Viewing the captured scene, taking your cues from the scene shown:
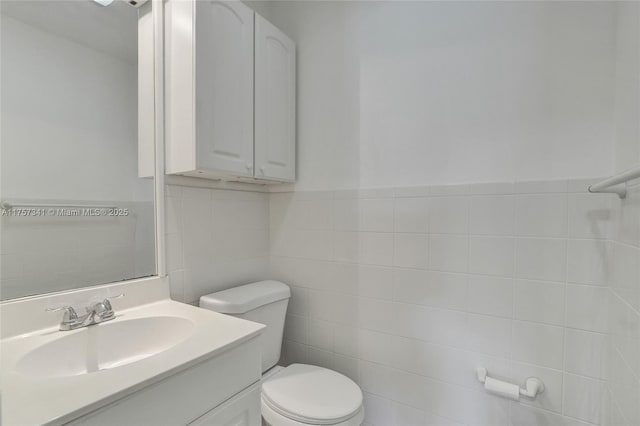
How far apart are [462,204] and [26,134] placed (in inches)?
60.7

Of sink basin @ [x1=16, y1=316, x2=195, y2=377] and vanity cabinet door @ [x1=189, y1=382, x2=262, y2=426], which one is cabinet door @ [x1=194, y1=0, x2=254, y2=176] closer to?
sink basin @ [x1=16, y1=316, x2=195, y2=377]

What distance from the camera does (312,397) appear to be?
3.78ft

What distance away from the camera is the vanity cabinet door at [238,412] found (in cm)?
76

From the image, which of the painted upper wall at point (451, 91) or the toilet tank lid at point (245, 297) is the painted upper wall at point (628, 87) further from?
the toilet tank lid at point (245, 297)

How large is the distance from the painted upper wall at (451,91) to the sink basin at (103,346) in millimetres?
932

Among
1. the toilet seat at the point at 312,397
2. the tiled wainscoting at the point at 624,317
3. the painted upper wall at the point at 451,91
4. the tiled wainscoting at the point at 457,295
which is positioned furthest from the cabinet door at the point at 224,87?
the tiled wainscoting at the point at 624,317

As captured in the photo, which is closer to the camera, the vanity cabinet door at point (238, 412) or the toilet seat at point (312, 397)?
the vanity cabinet door at point (238, 412)

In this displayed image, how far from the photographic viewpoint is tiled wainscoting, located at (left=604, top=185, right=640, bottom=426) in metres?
0.73

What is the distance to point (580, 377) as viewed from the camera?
101 centimetres

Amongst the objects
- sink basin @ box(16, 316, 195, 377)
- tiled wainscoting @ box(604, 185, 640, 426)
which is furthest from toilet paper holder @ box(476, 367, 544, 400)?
sink basin @ box(16, 316, 195, 377)

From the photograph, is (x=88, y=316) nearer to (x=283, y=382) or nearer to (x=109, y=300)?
(x=109, y=300)

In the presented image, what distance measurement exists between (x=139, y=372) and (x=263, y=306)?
0.74 m

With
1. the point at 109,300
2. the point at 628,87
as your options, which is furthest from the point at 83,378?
the point at 628,87

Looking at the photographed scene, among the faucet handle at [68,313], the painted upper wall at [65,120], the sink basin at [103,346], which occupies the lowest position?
the sink basin at [103,346]
